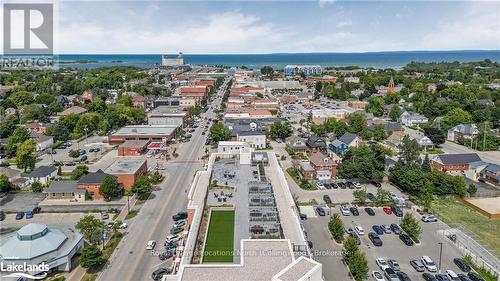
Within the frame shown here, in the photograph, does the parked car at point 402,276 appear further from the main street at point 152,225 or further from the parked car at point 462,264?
the main street at point 152,225

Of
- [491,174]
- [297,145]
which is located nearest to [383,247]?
[491,174]

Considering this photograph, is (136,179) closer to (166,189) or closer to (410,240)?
(166,189)

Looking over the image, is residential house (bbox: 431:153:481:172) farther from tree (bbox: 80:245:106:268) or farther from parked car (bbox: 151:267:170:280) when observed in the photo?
tree (bbox: 80:245:106:268)

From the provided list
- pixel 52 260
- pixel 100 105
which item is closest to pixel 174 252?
pixel 52 260

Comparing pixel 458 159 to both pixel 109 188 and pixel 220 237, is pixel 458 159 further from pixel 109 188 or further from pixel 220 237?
Result: pixel 109 188

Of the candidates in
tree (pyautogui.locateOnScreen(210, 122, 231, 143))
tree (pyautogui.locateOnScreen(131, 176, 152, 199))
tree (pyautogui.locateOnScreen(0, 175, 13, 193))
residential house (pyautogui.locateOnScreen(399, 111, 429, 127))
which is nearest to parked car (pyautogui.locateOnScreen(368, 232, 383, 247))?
tree (pyautogui.locateOnScreen(131, 176, 152, 199))

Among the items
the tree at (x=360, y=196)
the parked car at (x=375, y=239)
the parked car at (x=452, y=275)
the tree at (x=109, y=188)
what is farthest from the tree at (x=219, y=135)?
the parked car at (x=452, y=275)

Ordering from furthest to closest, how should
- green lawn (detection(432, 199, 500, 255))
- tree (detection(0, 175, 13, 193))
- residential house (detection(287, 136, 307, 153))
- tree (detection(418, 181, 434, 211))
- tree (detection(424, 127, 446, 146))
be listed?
tree (detection(424, 127, 446, 146)) → residential house (detection(287, 136, 307, 153)) → tree (detection(0, 175, 13, 193)) → tree (detection(418, 181, 434, 211)) → green lawn (detection(432, 199, 500, 255))
